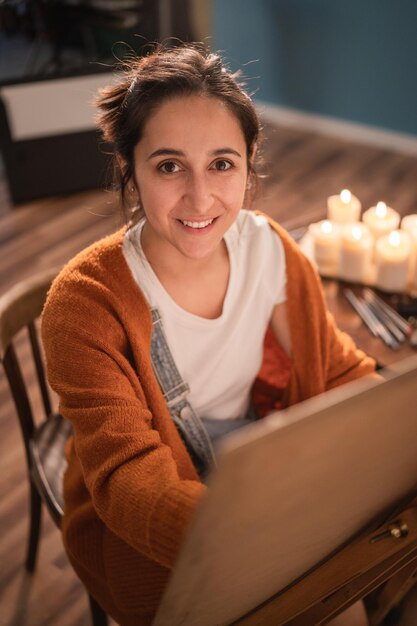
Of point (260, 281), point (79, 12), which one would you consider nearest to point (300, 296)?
point (260, 281)

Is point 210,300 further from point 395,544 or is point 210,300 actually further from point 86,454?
point 395,544

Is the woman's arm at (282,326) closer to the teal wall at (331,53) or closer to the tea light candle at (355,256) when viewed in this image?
the tea light candle at (355,256)

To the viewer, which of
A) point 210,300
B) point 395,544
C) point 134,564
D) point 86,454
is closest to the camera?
point 395,544

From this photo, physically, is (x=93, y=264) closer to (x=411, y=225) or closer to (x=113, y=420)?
(x=113, y=420)

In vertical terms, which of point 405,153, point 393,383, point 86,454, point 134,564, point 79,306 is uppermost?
point 393,383

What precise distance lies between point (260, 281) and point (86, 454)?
491 millimetres

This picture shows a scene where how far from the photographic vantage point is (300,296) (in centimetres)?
131

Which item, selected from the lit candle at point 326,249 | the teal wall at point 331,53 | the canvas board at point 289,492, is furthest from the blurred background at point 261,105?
the canvas board at point 289,492

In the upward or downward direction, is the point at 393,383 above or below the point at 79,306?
above

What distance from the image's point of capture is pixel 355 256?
4.96 ft

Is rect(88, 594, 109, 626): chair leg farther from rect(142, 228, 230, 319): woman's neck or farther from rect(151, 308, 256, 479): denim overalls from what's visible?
rect(142, 228, 230, 319): woman's neck

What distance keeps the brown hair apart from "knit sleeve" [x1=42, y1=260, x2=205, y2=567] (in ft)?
0.78

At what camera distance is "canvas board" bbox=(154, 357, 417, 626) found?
510 mm

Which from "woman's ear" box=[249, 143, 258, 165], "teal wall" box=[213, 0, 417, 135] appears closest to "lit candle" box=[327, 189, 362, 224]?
"woman's ear" box=[249, 143, 258, 165]
